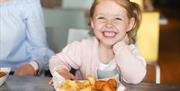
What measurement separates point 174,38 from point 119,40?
4.15 m

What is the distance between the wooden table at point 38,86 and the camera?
105 centimetres

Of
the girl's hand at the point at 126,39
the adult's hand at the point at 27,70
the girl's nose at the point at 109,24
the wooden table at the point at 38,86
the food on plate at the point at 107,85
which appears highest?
the girl's nose at the point at 109,24

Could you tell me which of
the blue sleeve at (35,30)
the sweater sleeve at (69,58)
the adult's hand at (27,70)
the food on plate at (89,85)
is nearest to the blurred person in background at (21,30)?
the blue sleeve at (35,30)

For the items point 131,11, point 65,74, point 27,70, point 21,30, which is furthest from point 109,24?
point 21,30

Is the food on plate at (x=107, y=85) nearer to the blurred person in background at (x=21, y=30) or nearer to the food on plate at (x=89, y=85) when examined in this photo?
the food on plate at (x=89, y=85)

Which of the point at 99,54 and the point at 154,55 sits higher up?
the point at 99,54

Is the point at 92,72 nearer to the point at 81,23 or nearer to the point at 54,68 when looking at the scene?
the point at 54,68

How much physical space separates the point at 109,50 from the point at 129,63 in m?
0.14

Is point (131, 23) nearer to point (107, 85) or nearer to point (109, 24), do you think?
point (109, 24)

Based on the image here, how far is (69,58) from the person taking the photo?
4.21 ft

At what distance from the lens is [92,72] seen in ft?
4.16

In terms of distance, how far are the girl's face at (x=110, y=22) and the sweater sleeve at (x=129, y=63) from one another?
37 millimetres

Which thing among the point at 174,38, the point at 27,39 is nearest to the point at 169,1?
the point at 174,38

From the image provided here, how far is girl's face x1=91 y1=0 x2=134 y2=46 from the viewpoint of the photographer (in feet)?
3.87
